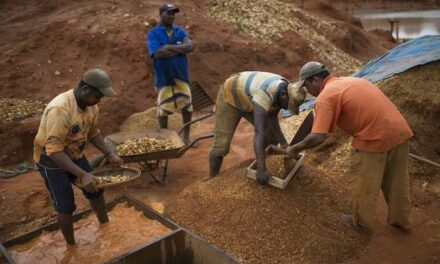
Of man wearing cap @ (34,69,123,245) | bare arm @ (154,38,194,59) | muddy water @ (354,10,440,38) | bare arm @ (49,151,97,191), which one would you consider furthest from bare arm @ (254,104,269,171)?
muddy water @ (354,10,440,38)

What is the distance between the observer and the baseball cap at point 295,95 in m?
3.67

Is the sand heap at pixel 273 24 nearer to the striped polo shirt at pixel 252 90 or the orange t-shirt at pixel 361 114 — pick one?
the striped polo shirt at pixel 252 90

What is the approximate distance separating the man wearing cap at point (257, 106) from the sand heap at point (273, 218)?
0.28 meters

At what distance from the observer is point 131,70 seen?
8516mm

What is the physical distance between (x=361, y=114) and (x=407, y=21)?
80.9 ft

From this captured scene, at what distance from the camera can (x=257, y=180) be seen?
403 centimetres

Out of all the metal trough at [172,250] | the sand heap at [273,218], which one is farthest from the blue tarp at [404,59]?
the metal trough at [172,250]

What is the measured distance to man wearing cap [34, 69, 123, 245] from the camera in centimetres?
314

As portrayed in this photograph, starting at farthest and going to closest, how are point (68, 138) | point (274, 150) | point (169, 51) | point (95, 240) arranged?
point (169, 51) < point (274, 150) < point (95, 240) < point (68, 138)

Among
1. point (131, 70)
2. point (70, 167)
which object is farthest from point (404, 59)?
point (131, 70)

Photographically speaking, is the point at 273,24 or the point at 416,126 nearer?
the point at 416,126

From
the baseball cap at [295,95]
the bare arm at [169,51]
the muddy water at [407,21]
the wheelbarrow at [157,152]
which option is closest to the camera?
the baseball cap at [295,95]

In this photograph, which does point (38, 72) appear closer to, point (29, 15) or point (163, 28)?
point (29, 15)

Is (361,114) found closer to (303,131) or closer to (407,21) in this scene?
(303,131)
